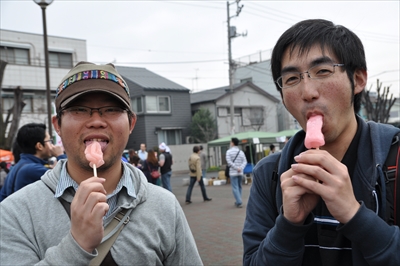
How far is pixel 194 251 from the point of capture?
2.17 m

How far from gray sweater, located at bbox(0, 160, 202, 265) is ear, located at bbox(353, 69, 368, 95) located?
47.9 inches

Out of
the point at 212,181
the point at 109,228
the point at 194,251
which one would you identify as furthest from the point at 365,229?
the point at 212,181

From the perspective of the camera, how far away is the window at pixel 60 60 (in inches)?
1151

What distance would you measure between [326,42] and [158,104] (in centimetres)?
3169

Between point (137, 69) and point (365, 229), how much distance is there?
1434 inches

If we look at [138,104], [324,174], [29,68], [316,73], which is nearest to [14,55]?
[29,68]

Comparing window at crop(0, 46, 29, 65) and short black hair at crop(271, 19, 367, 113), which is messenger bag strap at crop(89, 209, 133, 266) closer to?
short black hair at crop(271, 19, 367, 113)

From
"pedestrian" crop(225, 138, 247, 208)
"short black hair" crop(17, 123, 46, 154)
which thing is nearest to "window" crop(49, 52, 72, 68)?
"pedestrian" crop(225, 138, 247, 208)

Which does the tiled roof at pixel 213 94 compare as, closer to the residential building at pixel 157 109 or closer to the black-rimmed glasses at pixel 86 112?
the residential building at pixel 157 109

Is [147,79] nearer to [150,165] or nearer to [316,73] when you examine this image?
[150,165]

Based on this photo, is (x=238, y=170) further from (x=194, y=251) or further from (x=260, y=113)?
(x=260, y=113)

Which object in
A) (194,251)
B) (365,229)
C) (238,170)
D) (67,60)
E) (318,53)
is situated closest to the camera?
(365,229)

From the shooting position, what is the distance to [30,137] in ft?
16.2

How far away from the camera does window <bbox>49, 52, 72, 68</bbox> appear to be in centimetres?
2923
